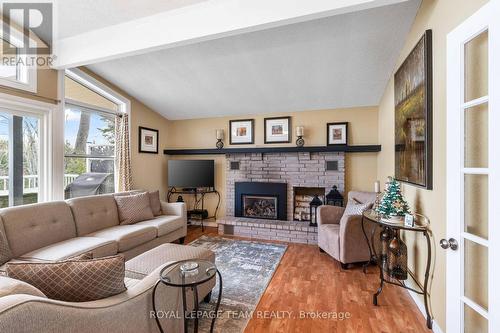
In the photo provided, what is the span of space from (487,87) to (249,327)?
210cm

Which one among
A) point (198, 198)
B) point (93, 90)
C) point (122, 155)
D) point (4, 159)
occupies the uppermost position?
point (93, 90)

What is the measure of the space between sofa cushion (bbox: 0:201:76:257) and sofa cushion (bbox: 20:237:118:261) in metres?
0.08

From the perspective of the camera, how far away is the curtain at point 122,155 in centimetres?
399

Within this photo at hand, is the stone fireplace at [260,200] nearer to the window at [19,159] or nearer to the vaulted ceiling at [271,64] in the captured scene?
the vaulted ceiling at [271,64]

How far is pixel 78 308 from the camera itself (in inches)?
38.0

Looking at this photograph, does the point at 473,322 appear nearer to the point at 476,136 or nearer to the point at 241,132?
the point at 476,136

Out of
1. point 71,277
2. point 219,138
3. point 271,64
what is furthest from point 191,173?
point 71,277

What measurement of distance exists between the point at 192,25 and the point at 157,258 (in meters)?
2.17

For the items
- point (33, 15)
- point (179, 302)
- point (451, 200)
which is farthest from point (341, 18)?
point (33, 15)

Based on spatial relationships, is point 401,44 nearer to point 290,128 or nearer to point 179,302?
point 290,128

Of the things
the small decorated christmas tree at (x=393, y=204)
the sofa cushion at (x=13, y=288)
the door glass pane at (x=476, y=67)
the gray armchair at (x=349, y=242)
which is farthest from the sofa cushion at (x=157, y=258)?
the door glass pane at (x=476, y=67)

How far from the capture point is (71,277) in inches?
42.6

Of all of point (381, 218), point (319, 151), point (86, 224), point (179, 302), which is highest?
point (319, 151)

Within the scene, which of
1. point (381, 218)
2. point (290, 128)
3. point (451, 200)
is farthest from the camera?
point (290, 128)
